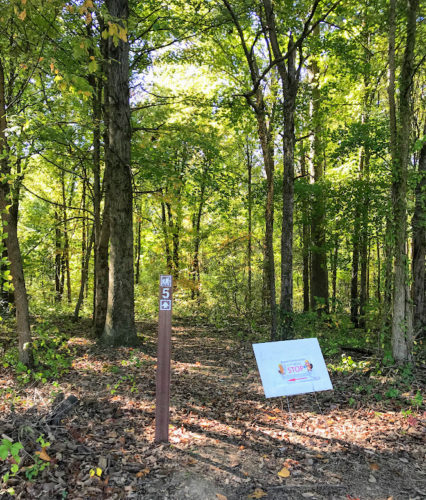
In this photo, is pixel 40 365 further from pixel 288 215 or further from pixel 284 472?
pixel 288 215

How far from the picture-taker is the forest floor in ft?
10.5

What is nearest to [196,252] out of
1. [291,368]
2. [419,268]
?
[419,268]

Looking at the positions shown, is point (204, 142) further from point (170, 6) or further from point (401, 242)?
point (401, 242)

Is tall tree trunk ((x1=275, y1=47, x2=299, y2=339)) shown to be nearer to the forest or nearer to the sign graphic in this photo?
the forest

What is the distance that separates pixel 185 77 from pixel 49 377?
532 inches

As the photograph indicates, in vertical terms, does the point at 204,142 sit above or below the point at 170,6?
below

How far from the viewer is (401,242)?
6199 mm

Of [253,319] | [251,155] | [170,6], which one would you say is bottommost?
[253,319]

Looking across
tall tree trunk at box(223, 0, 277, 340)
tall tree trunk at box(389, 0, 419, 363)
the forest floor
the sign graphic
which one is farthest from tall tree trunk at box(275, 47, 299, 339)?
the sign graphic

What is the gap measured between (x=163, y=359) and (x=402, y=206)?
16.4 ft

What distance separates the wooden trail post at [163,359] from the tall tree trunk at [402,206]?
14.3 ft

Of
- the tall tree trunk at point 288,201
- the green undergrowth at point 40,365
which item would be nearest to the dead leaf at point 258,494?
the green undergrowth at point 40,365

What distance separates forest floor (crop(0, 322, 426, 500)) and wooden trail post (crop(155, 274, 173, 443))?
24cm

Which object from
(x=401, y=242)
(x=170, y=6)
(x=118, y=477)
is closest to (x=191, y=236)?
(x=170, y=6)
